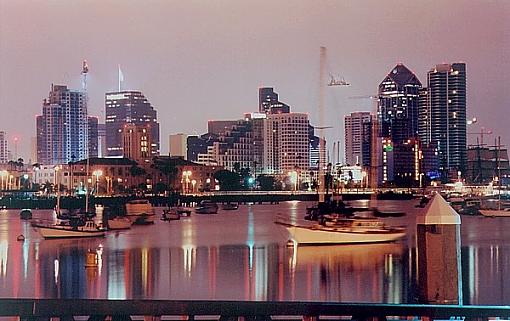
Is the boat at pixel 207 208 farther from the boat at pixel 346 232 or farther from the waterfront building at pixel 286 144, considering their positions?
the boat at pixel 346 232

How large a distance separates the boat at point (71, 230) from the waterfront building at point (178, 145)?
2.81 m

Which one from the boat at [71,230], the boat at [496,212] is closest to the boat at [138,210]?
the boat at [71,230]

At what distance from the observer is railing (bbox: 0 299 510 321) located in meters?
2.87

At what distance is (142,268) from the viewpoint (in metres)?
7.80

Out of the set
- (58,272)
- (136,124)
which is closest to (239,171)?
(136,124)

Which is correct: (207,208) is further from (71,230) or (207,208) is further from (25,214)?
(71,230)

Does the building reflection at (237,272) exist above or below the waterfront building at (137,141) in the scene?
below

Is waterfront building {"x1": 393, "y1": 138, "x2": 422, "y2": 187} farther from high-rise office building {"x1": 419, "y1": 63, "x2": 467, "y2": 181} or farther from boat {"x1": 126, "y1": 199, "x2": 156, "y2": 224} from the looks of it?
boat {"x1": 126, "y1": 199, "x2": 156, "y2": 224}

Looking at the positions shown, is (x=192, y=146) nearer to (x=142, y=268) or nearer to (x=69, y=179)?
(x=69, y=179)

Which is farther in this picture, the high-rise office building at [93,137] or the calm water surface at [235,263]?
the calm water surface at [235,263]

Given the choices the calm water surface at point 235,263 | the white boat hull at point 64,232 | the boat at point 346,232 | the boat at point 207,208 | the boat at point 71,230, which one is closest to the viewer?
the calm water surface at point 235,263

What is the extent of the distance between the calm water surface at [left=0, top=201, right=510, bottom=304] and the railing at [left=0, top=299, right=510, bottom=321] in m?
2.72

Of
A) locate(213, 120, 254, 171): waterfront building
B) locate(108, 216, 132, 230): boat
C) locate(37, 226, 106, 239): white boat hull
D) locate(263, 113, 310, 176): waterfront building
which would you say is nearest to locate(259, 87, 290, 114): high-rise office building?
locate(263, 113, 310, 176): waterfront building

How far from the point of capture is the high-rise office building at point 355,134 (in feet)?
18.8
